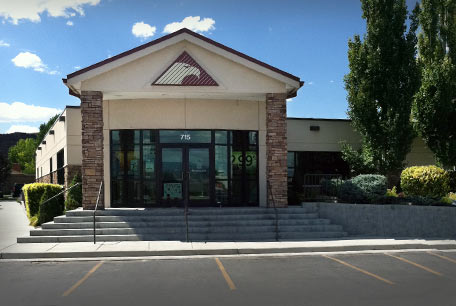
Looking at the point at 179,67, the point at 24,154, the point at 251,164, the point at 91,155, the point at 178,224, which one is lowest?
the point at 178,224

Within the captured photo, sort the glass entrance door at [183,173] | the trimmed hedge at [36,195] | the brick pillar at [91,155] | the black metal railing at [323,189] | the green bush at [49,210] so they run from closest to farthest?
the brick pillar at [91,155], the green bush at [49,210], the black metal railing at [323,189], the glass entrance door at [183,173], the trimmed hedge at [36,195]

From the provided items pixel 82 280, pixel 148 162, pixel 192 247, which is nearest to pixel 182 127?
pixel 148 162

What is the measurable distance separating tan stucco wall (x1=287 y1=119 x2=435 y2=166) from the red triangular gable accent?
679cm

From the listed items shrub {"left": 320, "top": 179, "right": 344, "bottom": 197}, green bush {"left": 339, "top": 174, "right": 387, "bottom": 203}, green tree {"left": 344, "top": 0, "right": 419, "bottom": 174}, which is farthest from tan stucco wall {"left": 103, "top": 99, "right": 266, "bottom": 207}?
green tree {"left": 344, "top": 0, "right": 419, "bottom": 174}

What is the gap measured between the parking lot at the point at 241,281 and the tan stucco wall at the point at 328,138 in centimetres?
1045

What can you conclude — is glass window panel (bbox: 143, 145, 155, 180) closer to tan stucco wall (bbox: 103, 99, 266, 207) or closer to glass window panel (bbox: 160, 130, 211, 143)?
glass window panel (bbox: 160, 130, 211, 143)

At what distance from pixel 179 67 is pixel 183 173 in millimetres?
4074

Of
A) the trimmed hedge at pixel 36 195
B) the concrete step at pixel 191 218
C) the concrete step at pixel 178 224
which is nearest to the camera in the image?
the concrete step at pixel 178 224

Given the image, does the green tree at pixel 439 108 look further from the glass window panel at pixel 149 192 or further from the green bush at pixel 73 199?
the green bush at pixel 73 199

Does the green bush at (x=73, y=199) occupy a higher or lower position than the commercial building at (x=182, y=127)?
lower

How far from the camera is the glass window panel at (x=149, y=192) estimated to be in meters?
17.5

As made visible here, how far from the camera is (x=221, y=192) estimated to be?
1798 cm

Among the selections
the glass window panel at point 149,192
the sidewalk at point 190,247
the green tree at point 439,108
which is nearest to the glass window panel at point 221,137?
the glass window panel at point 149,192

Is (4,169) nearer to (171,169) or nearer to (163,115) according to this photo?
(163,115)
